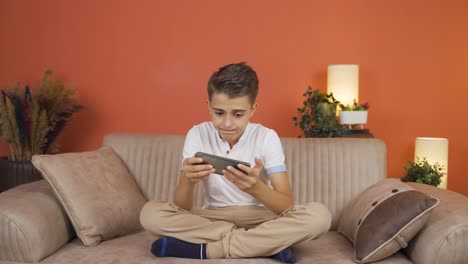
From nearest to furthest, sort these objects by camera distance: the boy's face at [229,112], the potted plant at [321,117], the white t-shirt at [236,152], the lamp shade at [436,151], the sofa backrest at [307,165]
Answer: the boy's face at [229,112], the white t-shirt at [236,152], the sofa backrest at [307,165], the potted plant at [321,117], the lamp shade at [436,151]

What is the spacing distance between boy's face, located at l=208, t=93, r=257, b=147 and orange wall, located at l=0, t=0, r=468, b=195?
5.81 feet

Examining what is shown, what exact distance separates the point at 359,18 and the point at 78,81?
2.15 meters

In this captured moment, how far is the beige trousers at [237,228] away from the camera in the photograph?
2.00 m

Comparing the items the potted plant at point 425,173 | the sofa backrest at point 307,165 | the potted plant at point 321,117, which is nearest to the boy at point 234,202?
the sofa backrest at point 307,165

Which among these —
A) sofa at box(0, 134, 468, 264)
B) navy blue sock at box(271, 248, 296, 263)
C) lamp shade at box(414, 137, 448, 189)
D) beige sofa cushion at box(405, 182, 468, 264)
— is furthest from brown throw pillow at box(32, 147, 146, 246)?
lamp shade at box(414, 137, 448, 189)

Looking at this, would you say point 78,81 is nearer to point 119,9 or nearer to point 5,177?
point 119,9

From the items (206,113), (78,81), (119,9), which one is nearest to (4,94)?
(78,81)

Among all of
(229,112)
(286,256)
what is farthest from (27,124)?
(286,256)

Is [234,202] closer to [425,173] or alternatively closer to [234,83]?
[234,83]

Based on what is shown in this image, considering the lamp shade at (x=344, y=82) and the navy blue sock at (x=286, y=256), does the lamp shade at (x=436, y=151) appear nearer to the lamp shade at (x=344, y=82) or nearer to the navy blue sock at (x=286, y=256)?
the lamp shade at (x=344, y=82)

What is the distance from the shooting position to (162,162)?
9.02 feet

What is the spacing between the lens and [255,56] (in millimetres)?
3941

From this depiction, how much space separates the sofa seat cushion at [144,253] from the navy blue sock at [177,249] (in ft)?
0.08

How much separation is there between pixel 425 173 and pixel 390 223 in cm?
157
